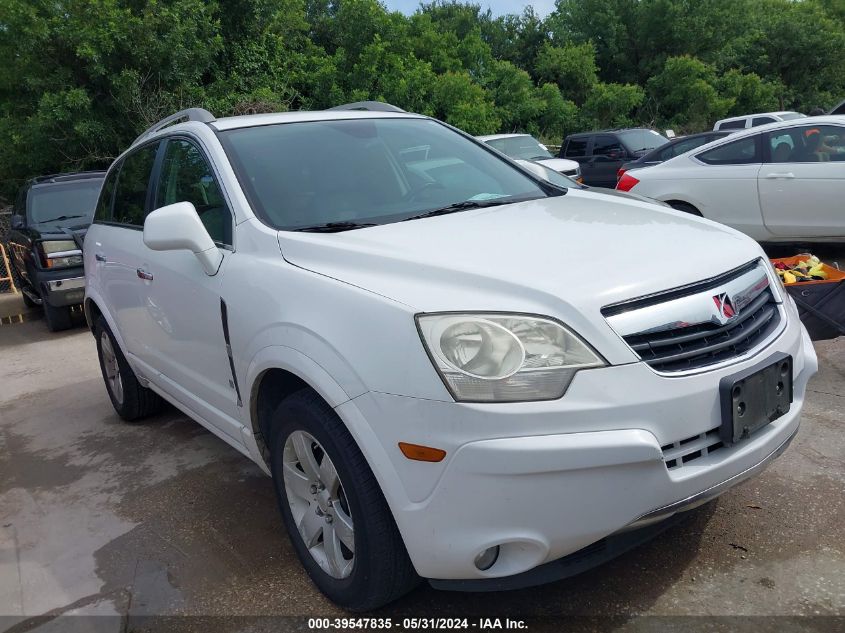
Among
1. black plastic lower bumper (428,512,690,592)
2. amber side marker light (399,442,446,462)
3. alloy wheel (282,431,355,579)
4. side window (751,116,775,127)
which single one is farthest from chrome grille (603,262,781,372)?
side window (751,116,775,127)

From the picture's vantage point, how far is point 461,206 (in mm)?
3115

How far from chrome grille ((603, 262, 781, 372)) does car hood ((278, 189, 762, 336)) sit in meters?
0.04

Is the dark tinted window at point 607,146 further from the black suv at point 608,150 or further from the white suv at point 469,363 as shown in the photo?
the white suv at point 469,363

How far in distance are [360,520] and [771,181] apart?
6.61 m

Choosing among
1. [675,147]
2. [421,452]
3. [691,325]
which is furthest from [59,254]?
[675,147]

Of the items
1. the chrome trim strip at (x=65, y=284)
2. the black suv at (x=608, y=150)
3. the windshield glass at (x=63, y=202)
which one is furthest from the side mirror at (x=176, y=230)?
the black suv at (x=608, y=150)

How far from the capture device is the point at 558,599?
256cm

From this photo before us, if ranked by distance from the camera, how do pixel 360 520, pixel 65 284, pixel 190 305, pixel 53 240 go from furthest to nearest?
pixel 53 240
pixel 65 284
pixel 190 305
pixel 360 520

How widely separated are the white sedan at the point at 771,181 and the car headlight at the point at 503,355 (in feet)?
20.1

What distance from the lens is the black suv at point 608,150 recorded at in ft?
49.7

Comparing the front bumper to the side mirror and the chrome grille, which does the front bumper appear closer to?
the chrome grille

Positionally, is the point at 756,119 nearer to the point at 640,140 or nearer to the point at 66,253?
the point at 640,140

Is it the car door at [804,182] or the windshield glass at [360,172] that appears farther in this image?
the car door at [804,182]

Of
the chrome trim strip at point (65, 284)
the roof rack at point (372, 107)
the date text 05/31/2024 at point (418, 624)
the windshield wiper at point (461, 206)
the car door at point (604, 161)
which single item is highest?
the roof rack at point (372, 107)
